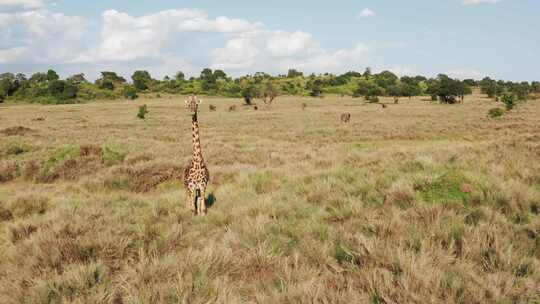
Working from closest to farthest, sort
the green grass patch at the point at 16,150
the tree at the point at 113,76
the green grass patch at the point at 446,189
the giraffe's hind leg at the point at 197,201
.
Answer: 1. the green grass patch at the point at 446,189
2. the giraffe's hind leg at the point at 197,201
3. the green grass patch at the point at 16,150
4. the tree at the point at 113,76

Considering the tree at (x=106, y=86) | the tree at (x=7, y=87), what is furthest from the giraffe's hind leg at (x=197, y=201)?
the tree at (x=106, y=86)

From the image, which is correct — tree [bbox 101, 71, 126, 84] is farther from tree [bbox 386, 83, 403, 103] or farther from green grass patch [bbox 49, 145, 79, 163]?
green grass patch [bbox 49, 145, 79, 163]

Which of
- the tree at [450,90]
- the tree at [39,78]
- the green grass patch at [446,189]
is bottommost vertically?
the green grass patch at [446,189]

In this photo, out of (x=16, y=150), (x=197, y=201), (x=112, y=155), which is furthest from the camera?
(x=16, y=150)

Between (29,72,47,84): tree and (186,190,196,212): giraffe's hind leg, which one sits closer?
(186,190,196,212): giraffe's hind leg

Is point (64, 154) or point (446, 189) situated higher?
point (446, 189)

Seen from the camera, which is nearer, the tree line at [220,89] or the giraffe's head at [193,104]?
the giraffe's head at [193,104]

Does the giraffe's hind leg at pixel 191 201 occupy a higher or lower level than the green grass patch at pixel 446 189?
lower

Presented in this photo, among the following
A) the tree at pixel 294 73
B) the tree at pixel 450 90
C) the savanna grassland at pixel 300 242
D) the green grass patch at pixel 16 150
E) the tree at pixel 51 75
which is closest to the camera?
the savanna grassland at pixel 300 242

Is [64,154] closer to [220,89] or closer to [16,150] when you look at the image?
[16,150]

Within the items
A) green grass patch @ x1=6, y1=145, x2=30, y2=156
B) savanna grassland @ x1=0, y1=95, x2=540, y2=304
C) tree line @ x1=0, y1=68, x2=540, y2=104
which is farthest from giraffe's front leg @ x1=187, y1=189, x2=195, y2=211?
tree line @ x1=0, y1=68, x2=540, y2=104

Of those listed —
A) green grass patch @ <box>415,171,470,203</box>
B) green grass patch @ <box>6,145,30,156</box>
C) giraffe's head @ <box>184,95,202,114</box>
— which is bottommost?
green grass patch @ <box>6,145,30,156</box>

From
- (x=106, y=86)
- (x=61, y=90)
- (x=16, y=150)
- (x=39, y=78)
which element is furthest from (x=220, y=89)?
(x=16, y=150)

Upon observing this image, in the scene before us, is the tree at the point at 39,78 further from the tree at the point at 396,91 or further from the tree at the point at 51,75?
the tree at the point at 396,91
